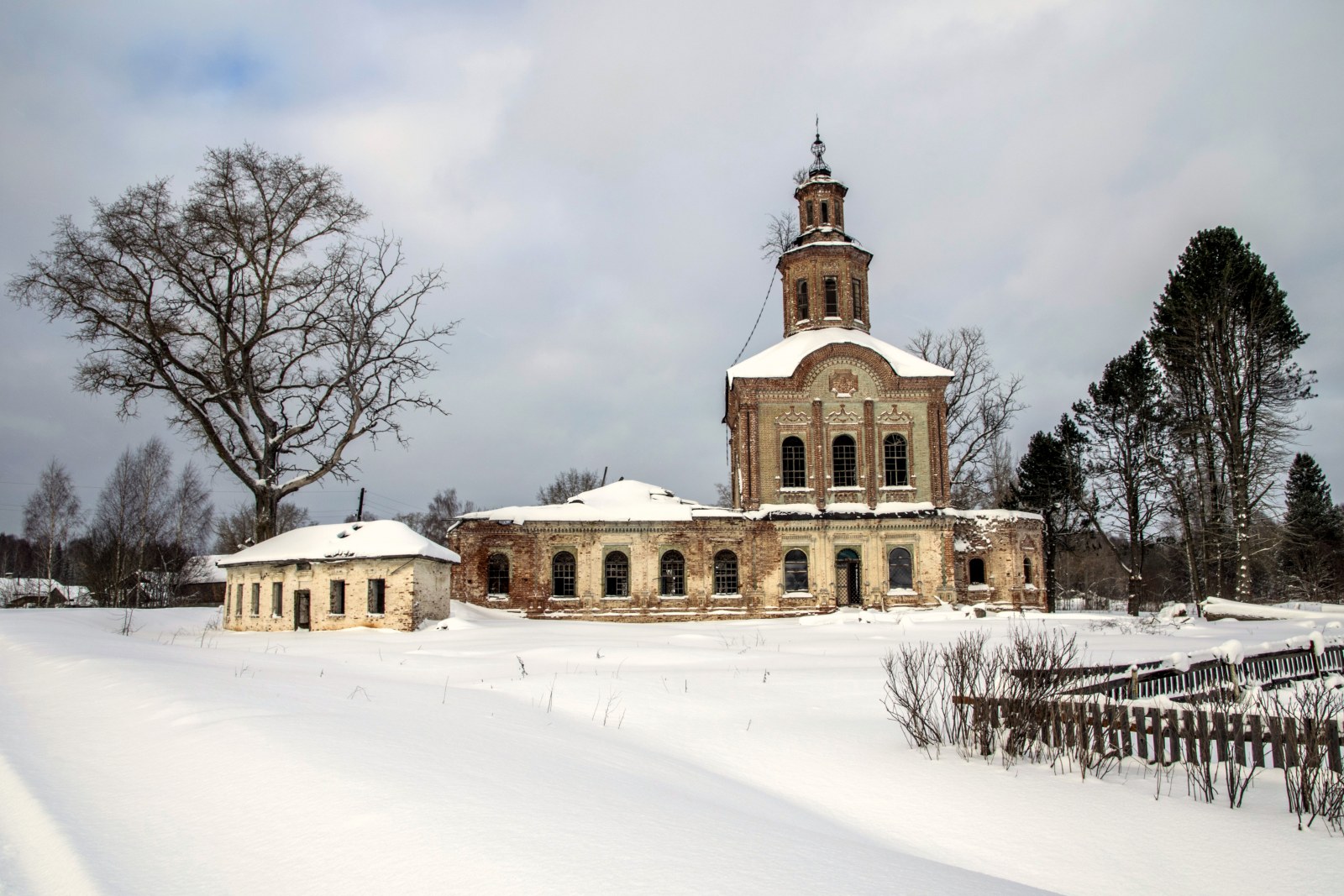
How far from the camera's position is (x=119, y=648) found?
12227mm

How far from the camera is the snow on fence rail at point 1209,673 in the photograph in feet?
30.5

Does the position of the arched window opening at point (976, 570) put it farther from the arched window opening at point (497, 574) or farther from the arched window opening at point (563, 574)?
the arched window opening at point (497, 574)

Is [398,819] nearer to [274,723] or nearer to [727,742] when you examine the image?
[274,723]

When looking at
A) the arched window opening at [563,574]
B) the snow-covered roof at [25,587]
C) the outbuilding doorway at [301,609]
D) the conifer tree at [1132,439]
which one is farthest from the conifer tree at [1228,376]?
the snow-covered roof at [25,587]

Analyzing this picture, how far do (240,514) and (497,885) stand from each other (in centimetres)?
7229

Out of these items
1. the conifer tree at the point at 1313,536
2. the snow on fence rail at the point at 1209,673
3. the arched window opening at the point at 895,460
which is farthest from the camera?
the conifer tree at the point at 1313,536

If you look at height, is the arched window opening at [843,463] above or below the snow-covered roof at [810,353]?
below

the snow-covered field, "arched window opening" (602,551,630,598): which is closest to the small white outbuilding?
"arched window opening" (602,551,630,598)

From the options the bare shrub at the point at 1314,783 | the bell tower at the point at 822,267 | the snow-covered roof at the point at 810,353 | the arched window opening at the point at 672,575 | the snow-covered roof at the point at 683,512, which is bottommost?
the bare shrub at the point at 1314,783

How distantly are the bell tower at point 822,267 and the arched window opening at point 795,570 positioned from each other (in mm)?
9538

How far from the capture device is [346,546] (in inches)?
936

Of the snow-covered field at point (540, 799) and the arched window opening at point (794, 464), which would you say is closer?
the snow-covered field at point (540, 799)

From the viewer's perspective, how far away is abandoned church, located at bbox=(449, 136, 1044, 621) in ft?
100

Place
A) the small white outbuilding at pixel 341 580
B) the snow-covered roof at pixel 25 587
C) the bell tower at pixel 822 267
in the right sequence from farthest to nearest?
1. the snow-covered roof at pixel 25 587
2. the bell tower at pixel 822 267
3. the small white outbuilding at pixel 341 580
